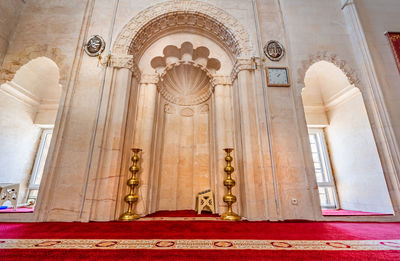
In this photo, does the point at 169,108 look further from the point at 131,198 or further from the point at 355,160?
the point at 355,160

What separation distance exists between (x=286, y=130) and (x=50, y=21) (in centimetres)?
582

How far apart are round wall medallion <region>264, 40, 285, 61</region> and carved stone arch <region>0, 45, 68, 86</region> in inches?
173

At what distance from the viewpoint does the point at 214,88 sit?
4.43 m

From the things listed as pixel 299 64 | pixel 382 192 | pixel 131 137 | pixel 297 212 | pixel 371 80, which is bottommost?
pixel 297 212

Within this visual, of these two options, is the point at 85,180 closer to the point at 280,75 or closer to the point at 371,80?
the point at 280,75

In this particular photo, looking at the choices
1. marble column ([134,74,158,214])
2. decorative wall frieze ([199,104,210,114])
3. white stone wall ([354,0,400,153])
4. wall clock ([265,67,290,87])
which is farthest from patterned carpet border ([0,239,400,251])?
decorative wall frieze ([199,104,210,114])

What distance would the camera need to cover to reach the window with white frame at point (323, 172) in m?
5.23

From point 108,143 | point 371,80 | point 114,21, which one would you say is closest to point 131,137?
point 108,143

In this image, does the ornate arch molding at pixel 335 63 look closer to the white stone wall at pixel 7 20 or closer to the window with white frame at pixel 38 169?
the white stone wall at pixel 7 20

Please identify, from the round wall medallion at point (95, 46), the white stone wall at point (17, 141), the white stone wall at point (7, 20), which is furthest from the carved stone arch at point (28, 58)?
the white stone wall at point (17, 141)

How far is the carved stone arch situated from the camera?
3.58m

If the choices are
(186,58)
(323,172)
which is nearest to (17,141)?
(186,58)

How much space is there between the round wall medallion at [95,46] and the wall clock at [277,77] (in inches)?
145

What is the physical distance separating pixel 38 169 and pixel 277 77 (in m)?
7.25
